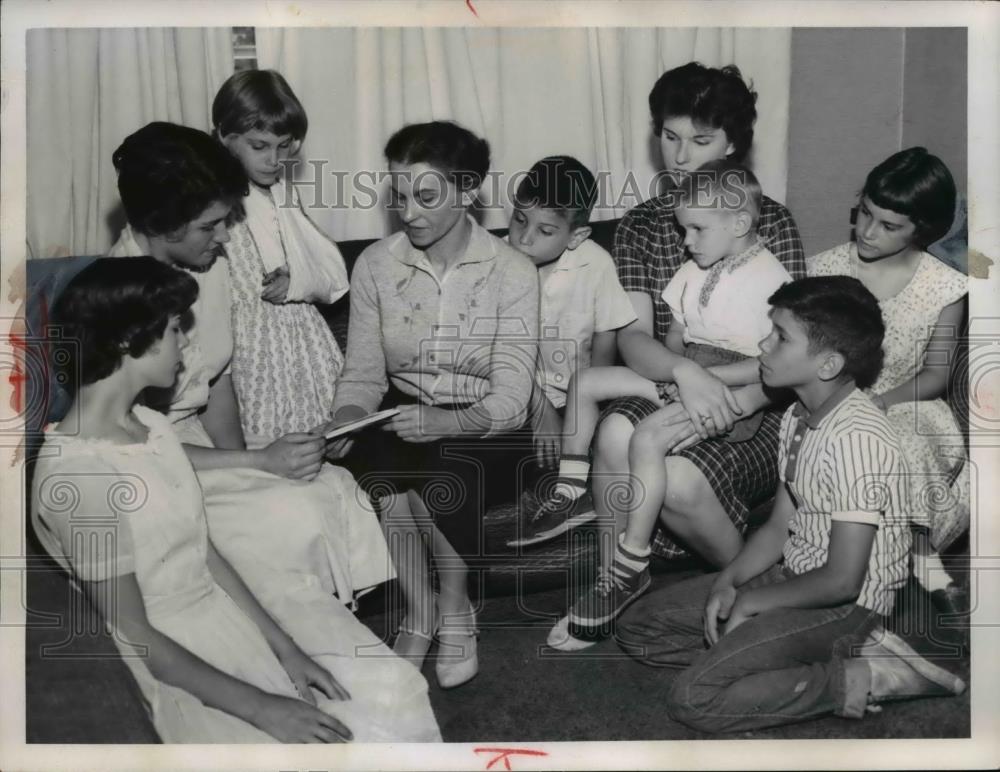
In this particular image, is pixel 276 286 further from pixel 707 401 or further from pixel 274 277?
pixel 707 401

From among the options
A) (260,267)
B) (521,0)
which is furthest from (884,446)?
(260,267)

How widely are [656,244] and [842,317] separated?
0.43m

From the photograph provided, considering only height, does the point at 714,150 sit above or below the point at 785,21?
below

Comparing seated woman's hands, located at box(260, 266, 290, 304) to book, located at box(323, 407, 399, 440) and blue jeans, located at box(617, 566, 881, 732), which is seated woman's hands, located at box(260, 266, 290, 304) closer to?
book, located at box(323, 407, 399, 440)

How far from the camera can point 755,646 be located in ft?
7.55

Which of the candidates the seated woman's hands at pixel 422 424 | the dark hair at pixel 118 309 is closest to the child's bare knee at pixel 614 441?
the seated woman's hands at pixel 422 424

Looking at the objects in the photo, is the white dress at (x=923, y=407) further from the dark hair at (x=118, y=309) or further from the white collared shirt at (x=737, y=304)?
the dark hair at (x=118, y=309)

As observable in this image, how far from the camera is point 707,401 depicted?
2387 mm

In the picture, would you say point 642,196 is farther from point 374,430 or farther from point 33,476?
point 33,476

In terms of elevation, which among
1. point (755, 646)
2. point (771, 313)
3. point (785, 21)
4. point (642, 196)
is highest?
point (785, 21)

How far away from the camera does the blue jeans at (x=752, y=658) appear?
2307mm

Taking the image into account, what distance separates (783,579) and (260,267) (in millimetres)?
1323

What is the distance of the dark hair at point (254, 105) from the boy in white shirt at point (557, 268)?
0.54 m

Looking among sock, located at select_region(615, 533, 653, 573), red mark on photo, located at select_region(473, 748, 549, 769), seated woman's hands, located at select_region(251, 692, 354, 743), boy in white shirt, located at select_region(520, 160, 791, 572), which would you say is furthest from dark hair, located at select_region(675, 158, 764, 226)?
seated woman's hands, located at select_region(251, 692, 354, 743)
